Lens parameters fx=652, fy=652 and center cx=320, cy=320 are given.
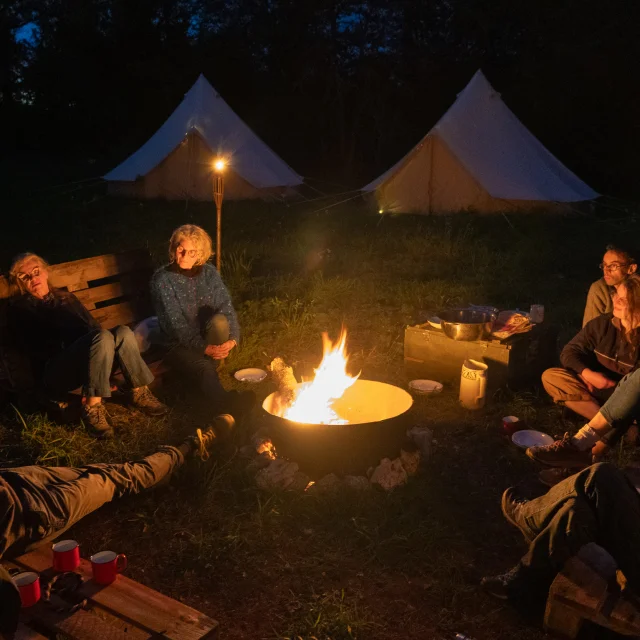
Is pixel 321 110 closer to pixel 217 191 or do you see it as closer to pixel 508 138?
pixel 508 138

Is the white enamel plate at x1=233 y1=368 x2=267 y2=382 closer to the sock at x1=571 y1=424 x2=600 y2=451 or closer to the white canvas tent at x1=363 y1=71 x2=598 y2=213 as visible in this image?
the sock at x1=571 y1=424 x2=600 y2=451

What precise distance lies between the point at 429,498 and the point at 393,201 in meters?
8.86

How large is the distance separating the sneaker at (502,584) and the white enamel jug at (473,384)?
71.6 inches

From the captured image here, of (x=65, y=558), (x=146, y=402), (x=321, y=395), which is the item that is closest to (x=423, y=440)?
(x=321, y=395)

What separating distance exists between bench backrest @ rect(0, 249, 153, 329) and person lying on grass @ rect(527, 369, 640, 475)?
→ 302 centimetres

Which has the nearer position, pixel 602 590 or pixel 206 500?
pixel 602 590

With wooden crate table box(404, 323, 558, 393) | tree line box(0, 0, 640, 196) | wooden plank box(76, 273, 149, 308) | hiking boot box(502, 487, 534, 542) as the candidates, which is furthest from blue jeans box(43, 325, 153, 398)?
tree line box(0, 0, 640, 196)

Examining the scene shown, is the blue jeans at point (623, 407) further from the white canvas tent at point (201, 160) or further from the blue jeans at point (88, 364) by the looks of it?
the white canvas tent at point (201, 160)

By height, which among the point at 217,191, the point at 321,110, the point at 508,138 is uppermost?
the point at 321,110

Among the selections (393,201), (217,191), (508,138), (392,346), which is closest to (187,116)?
(393,201)

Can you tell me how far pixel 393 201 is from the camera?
1159 cm

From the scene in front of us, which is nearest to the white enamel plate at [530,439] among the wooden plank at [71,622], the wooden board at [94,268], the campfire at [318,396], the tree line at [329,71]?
the campfire at [318,396]

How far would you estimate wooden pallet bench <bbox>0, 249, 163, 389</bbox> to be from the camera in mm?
3861

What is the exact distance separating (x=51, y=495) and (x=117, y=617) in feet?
2.25
